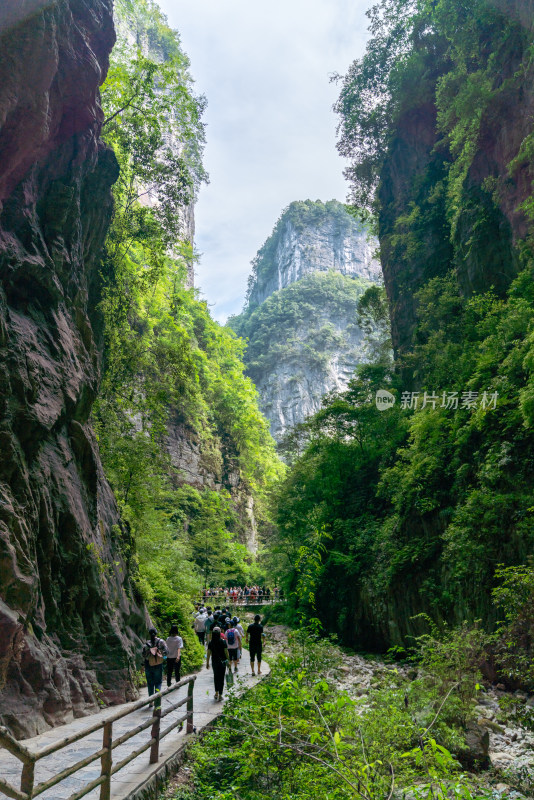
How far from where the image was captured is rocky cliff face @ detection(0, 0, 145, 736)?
6.73 metres

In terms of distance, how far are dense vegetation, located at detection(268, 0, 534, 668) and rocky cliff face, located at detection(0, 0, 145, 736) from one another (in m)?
6.24

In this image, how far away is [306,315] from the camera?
74500mm

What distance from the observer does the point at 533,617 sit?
20.9 ft

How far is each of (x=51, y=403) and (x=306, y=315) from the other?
223ft

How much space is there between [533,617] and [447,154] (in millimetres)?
18939

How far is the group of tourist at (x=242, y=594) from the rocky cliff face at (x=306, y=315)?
82.2 ft

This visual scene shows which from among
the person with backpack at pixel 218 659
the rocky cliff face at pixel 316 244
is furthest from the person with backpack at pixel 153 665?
the rocky cliff face at pixel 316 244

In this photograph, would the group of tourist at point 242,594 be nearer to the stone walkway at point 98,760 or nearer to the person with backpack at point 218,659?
the person with backpack at point 218,659

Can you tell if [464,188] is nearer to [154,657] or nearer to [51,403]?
[51,403]

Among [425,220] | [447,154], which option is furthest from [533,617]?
[447,154]

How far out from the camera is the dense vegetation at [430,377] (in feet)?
34.2

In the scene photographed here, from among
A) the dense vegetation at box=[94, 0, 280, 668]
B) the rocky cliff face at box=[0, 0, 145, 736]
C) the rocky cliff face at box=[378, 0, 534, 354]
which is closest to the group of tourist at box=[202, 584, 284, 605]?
the dense vegetation at box=[94, 0, 280, 668]

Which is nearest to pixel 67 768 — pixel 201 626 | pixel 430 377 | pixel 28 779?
pixel 28 779

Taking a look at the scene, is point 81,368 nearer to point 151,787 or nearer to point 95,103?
point 95,103
